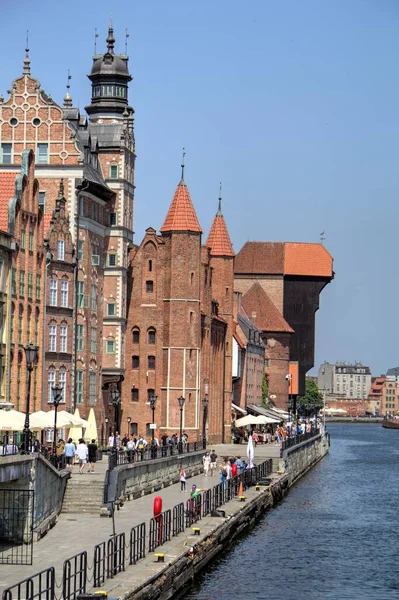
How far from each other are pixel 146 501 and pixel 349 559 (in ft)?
34.2

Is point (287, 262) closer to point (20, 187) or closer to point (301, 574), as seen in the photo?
point (20, 187)

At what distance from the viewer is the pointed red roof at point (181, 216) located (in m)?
100

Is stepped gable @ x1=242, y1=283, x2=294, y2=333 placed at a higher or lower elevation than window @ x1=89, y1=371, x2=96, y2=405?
higher

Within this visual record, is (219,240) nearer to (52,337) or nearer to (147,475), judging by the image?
(52,337)

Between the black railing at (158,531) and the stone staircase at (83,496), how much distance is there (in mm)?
8958

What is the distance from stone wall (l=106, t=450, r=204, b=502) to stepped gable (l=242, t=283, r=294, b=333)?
9613 cm

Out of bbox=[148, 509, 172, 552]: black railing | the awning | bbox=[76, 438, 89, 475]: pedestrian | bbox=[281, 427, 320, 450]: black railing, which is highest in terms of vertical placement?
the awning

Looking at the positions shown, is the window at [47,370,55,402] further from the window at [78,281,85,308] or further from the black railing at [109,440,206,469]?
the black railing at [109,440,206,469]

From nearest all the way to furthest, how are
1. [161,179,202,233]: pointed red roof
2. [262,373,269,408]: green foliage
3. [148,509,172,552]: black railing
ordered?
[148,509,172,552]: black railing → [161,179,202,233]: pointed red roof → [262,373,269,408]: green foliage

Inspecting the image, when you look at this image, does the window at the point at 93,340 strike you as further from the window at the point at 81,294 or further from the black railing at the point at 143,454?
the black railing at the point at 143,454

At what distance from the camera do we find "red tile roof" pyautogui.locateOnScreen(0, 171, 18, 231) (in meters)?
69.1

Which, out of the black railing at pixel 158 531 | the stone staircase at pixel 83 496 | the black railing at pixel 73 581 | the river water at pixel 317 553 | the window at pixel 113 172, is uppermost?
the window at pixel 113 172

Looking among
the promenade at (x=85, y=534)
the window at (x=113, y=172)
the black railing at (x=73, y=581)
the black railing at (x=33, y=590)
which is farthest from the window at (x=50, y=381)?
the black railing at (x=73, y=581)

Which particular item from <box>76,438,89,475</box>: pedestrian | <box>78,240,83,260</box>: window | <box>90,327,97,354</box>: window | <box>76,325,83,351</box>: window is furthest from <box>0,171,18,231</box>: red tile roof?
<box>90,327,97,354</box>: window
